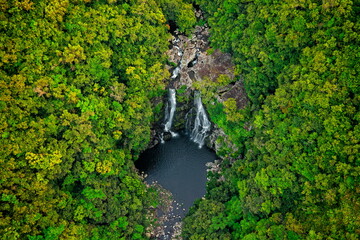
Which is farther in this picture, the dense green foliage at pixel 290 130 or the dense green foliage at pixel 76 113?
the dense green foliage at pixel 76 113

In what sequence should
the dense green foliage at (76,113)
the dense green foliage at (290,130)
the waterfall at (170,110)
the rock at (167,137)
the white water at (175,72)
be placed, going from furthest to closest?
the rock at (167,137) < the waterfall at (170,110) < the white water at (175,72) < the dense green foliage at (76,113) < the dense green foliage at (290,130)

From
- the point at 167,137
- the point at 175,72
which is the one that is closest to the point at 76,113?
the point at 167,137

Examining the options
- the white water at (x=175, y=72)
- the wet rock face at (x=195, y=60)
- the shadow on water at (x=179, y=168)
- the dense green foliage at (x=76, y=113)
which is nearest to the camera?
the dense green foliage at (x=76, y=113)

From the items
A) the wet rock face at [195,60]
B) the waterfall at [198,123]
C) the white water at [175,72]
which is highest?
the wet rock face at [195,60]

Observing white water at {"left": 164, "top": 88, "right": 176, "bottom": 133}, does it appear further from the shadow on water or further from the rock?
the shadow on water

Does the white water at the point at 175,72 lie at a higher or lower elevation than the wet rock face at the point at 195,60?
lower

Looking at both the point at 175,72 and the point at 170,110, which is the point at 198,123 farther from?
the point at 175,72

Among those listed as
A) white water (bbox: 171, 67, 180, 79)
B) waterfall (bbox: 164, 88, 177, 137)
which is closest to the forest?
white water (bbox: 171, 67, 180, 79)

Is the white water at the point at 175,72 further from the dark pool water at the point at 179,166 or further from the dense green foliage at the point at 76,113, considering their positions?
the dark pool water at the point at 179,166

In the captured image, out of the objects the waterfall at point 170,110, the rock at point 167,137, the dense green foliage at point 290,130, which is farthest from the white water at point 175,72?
the dense green foliage at point 290,130
